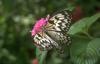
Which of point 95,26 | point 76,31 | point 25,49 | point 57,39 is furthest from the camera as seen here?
point 25,49

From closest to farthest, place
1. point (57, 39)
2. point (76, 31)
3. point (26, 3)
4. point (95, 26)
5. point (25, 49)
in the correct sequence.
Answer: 1. point (57, 39)
2. point (76, 31)
3. point (95, 26)
4. point (25, 49)
5. point (26, 3)

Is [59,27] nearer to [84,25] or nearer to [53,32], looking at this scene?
[53,32]

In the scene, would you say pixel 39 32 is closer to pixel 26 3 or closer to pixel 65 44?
pixel 65 44

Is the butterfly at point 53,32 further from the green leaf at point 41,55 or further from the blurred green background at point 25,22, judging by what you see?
the blurred green background at point 25,22

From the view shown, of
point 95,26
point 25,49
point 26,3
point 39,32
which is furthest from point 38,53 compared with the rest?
point 26,3

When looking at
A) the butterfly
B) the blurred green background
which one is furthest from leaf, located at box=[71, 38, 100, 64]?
the blurred green background

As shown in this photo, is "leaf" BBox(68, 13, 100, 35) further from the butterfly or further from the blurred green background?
the blurred green background
